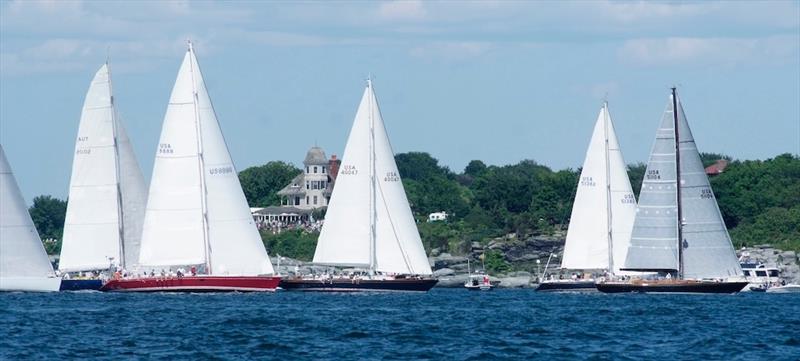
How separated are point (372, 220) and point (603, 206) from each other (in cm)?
1384

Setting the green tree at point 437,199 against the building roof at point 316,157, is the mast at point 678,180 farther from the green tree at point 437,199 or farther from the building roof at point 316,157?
the building roof at point 316,157

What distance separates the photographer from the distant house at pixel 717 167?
137400 millimetres

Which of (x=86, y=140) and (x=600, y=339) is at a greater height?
(x=86, y=140)

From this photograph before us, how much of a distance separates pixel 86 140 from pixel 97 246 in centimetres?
508

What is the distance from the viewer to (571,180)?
126312mm

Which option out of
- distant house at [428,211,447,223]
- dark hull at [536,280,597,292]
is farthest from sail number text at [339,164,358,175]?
distant house at [428,211,447,223]

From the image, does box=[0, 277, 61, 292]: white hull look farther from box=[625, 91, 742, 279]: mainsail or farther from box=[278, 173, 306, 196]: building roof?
box=[278, 173, 306, 196]: building roof

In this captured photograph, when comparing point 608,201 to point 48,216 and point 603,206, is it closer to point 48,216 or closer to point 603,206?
point 603,206

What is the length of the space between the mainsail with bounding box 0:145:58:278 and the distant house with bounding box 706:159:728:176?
70510 mm

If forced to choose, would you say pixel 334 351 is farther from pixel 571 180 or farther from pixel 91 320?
pixel 571 180

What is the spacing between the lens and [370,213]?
7956 cm

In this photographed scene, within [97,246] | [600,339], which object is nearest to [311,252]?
[97,246]

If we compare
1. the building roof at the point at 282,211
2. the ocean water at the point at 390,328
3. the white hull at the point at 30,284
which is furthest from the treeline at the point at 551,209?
the white hull at the point at 30,284

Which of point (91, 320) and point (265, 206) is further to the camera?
point (265, 206)
